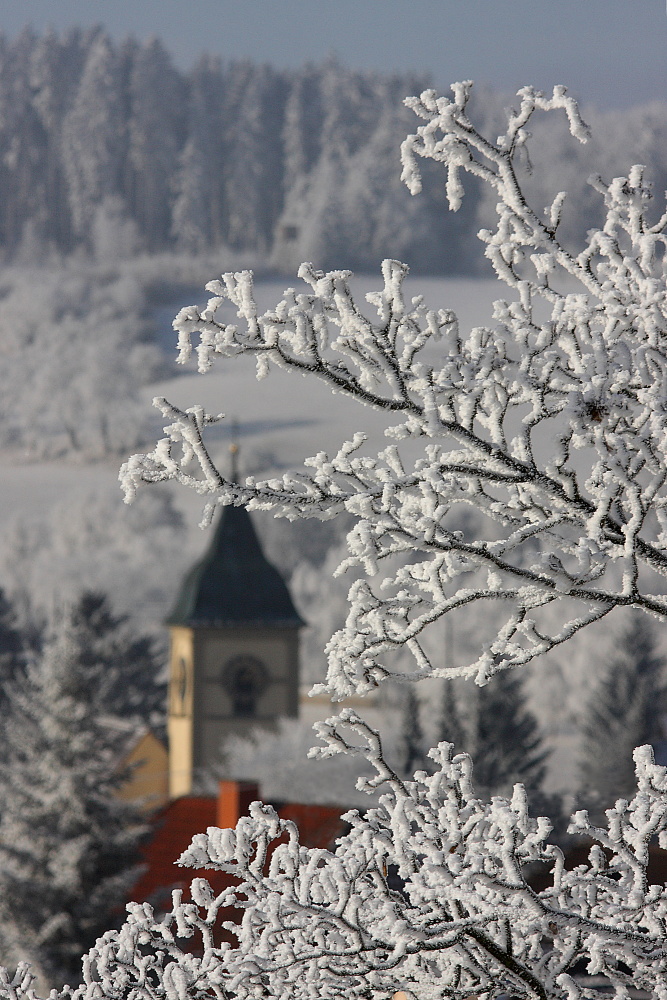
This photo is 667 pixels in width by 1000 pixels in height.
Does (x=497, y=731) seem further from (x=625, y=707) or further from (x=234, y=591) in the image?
(x=234, y=591)

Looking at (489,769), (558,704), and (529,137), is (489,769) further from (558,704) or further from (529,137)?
→ (529,137)

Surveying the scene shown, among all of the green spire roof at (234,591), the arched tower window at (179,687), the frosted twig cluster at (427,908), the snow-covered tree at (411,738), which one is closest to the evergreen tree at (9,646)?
the arched tower window at (179,687)

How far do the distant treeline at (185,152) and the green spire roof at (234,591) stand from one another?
58.9 meters

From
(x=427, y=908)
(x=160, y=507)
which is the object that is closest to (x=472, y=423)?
(x=427, y=908)

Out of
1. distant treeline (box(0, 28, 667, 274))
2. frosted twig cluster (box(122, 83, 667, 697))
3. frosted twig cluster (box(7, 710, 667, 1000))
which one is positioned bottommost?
frosted twig cluster (box(7, 710, 667, 1000))

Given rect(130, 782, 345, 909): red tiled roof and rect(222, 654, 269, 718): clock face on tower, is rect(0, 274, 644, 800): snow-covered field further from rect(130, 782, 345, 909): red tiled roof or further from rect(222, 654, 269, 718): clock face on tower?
rect(130, 782, 345, 909): red tiled roof

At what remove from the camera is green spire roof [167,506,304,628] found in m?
64.0

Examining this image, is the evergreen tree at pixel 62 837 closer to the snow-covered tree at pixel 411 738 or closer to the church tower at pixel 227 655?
the snow-covered tree at pixel 411 738

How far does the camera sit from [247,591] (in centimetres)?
6494

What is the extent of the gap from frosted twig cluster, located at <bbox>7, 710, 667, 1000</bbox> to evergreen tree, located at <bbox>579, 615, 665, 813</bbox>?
1778 inches

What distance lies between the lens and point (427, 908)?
4516mm

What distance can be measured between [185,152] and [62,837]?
120m

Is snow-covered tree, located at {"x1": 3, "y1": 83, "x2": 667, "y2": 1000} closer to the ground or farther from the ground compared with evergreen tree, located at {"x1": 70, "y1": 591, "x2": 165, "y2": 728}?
farther from the ground

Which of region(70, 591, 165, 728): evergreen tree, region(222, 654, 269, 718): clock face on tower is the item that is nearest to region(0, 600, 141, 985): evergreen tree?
region(70, 591, 165, 728): evergreen tree
